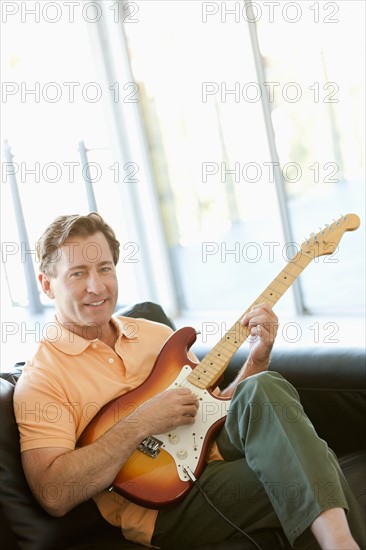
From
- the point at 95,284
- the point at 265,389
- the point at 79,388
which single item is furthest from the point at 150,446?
the point at 95,284

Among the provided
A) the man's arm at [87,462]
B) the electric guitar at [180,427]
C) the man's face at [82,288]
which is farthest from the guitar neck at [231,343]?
the man's face at [82,288]

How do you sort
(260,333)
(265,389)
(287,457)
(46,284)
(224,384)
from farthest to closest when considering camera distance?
(224,384)
(46,284)
(260,333)
(265,389)
(287,457)

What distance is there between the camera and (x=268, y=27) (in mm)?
3766

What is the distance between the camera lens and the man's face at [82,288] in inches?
79.3

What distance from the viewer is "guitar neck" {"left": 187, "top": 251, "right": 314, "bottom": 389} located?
6.51 ft

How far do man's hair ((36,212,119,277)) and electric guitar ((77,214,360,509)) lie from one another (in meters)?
0.36

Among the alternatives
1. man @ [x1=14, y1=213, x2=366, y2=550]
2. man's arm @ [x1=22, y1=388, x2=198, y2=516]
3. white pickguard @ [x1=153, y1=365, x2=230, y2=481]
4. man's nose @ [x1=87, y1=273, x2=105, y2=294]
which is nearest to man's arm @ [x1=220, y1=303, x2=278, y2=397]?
man @ [x1=14, y1=213, x2=366, y2=550]

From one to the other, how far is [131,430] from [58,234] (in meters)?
0.56

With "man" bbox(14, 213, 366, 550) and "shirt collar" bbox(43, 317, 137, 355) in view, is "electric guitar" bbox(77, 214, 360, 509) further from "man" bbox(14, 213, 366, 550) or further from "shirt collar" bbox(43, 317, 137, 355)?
"shirt collar" bbox(43, 317, 137, 355)

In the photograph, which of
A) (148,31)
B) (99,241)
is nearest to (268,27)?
(148,31)

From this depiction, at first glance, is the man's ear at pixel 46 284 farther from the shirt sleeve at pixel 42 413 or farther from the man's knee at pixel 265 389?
the man's knee at pixel 265 389

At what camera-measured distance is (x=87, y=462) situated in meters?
1.72

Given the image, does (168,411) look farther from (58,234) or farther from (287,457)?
(58,234)

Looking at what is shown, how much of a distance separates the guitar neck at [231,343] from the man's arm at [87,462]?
6.1 inches
